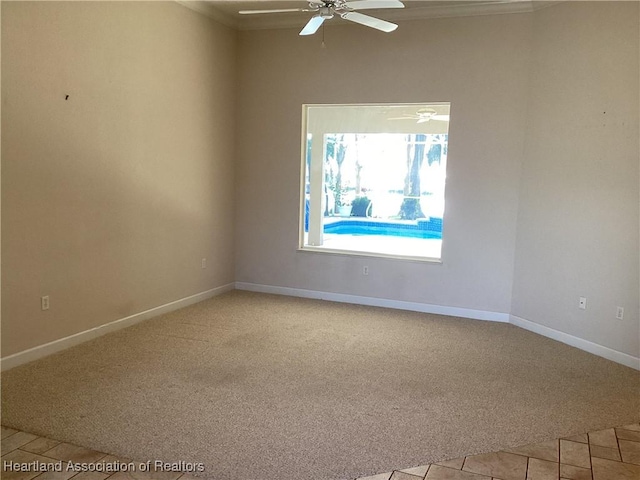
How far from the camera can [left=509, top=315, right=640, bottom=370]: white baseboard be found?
4.27 m

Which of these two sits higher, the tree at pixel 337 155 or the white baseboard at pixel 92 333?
the tree at pixel 337 155

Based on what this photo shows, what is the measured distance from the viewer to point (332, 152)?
6.23 metres

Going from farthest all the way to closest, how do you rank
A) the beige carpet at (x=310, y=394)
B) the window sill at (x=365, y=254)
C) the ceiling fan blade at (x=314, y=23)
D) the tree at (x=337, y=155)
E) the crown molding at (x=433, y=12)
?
the tree at (x=337, y=155)
the window sill at (x=365, y=254)
the crown molding at (x=433, y=12)
the ceiling fan blade at (x=314, y=23)
the beige carpet at (x=310, y=394)

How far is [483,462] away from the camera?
2748 mm

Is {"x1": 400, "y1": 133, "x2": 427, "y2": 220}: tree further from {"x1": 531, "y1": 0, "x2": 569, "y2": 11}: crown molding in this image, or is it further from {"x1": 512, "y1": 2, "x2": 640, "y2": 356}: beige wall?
{"x1": 531, "y1": 0, "x2": 569, "y2": 11}: crown molding

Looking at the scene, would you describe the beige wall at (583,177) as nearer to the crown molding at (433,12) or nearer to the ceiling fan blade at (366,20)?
the crown molding at (433,12)

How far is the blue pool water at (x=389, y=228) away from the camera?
5827 mm

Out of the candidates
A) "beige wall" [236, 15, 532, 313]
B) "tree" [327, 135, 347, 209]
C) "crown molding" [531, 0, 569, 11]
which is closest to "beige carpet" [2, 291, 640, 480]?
→ "beige wall" [236, 15, 532, 313]

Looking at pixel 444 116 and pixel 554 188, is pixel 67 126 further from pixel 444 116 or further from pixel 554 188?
pixel 554 188

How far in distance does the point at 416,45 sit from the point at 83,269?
154 inches

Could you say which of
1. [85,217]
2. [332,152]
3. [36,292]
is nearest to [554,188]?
[332,152]

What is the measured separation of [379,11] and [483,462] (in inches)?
174

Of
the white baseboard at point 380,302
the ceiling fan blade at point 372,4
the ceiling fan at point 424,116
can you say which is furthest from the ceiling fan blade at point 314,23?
the white baseboard at point 380,302

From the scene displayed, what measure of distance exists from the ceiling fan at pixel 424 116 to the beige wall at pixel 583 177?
0.90 meters
